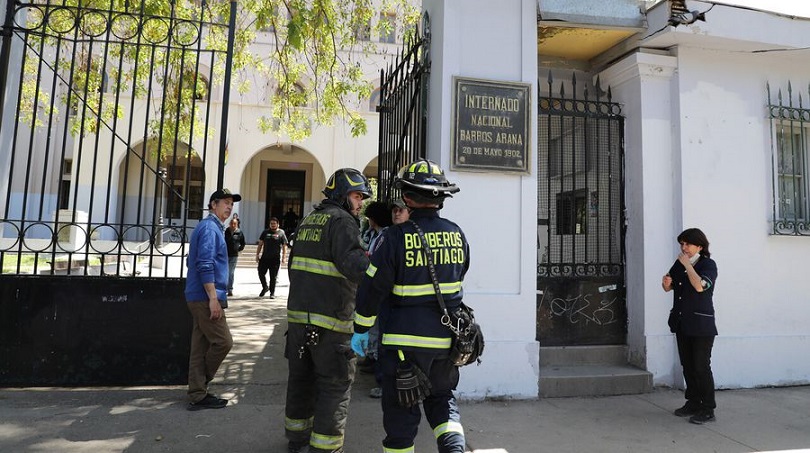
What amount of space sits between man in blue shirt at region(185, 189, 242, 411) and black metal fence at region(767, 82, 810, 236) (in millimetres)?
5907

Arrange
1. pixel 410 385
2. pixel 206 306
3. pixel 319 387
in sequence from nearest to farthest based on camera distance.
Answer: pixel 410 385
pixel 319 387
pixel 206 306

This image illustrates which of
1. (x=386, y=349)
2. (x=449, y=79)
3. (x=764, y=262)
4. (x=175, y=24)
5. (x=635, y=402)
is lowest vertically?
(x=635, y=402)

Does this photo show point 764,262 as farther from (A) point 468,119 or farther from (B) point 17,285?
(B) point 17,285

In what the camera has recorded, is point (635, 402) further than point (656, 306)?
No

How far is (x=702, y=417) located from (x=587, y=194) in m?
2.55

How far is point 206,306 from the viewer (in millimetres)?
4188

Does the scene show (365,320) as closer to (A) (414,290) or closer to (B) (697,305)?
(A) (414,290)

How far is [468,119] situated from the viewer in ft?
15.6

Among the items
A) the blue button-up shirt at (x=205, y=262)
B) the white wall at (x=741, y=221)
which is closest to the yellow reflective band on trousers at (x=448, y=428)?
the blue button-up shirt at (x=205, y=262)

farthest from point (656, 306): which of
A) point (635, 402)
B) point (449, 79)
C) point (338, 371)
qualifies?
point (338, 371)

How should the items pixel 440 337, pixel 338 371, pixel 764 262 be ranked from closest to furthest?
pixel 440 337
pixel 338 371
pixel 764 262

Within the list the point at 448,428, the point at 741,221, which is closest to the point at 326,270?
the point at 448,428

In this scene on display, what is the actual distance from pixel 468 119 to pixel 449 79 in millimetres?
431

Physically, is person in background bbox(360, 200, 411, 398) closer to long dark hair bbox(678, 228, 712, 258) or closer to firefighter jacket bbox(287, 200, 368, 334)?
firefighter jacket bbox(287, 200, 368, 334)
